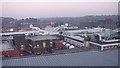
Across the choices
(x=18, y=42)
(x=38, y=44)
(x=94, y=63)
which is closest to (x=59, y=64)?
(x=94, y=63)

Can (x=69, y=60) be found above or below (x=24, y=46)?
above

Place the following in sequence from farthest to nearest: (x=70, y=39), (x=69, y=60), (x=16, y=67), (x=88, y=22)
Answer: (x=88, y=22)
(x=70, y=39)
(x=69, y=60)
(x=16, y=67)

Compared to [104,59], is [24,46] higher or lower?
lower

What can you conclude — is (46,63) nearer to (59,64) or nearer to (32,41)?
(59,64)

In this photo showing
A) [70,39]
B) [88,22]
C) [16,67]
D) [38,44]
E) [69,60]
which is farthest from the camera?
[88,22]

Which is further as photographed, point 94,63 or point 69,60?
point 69,60

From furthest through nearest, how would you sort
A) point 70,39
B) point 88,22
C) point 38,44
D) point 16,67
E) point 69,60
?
1. point 88,22
2. point 70,39
3. point 38,44
4. point 69,60
5. point 16,67

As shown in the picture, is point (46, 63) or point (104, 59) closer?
point (46, 63)

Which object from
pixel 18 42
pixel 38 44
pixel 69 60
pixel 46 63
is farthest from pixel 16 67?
pixel 18 42

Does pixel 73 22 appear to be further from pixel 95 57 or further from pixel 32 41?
pixel 95 57
